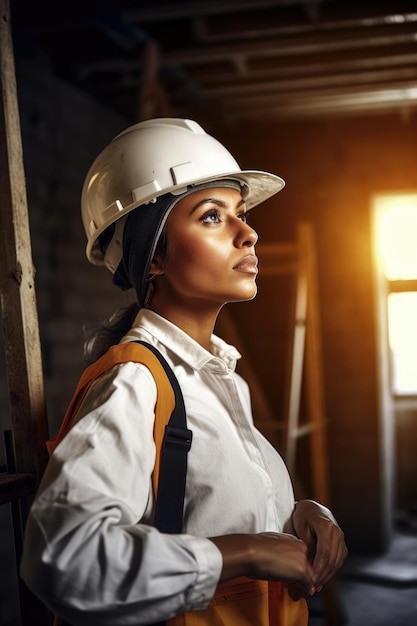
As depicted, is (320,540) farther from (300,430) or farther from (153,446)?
(300,430)

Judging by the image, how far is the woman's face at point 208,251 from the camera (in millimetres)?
1581

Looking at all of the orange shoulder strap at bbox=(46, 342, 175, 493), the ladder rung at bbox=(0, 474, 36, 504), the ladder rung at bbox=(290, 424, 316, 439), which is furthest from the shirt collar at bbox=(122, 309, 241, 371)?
the ladder rung at bbox=(290, 424, 316, 439)

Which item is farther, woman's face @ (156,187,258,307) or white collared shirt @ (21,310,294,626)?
woman's face @ (156,187,258,307)

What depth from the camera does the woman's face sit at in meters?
1.58

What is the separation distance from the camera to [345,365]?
5.76 metres

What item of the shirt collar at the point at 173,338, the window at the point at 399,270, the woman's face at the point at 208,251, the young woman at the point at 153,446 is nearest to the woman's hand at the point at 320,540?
the young woman at the point at 153,446

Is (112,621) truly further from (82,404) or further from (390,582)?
(390,582)

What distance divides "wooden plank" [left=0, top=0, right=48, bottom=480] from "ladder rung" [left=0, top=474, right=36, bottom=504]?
1.2 inches

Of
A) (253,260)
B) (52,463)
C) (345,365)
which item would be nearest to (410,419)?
(345,365)

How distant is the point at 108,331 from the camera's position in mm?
1723

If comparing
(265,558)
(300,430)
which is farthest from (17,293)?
(300,430)

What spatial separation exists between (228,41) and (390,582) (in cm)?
366

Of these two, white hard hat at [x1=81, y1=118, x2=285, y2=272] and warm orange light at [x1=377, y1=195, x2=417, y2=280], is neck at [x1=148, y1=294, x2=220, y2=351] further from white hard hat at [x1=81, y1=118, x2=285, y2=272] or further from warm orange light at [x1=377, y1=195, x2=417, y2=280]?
warm orange light at [x1=377, y1=195, x2=417, y2=280]

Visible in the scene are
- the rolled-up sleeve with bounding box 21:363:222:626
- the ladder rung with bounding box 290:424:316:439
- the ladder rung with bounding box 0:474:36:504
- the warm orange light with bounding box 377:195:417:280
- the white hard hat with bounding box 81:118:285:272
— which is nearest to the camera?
the rolled-up sleeve with bounding box 21:363:222:626
